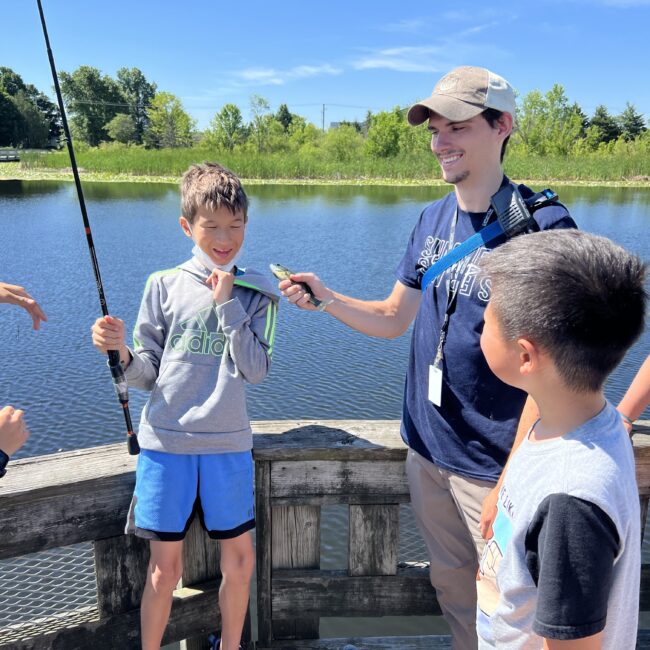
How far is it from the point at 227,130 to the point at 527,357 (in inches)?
1973

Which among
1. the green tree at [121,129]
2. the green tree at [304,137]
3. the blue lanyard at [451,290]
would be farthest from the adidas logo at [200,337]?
the green tree at [121,129]

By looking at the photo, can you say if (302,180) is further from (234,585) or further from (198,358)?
(234,585)

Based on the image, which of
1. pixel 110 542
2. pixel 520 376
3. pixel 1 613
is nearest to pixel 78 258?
pixel 1 613

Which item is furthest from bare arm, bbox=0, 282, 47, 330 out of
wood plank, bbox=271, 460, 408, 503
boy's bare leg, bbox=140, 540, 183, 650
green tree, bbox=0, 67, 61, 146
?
green tree, bbox=0, 67, 61, 146

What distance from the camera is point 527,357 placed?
1.05 meters

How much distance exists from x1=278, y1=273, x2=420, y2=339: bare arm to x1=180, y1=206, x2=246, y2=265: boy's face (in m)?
0.21

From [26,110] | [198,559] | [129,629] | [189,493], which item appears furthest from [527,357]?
[26,110]

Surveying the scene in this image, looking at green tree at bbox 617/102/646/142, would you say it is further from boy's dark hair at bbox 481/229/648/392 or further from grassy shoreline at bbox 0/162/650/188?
boy's dark hair at bbox 481/229/648/392

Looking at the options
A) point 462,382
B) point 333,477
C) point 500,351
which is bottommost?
point 333,477

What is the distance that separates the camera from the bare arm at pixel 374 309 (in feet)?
6.11

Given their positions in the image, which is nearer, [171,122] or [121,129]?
[171,122]

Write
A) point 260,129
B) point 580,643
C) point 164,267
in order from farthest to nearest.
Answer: point 260,129 → point 164,267 → point 580,643

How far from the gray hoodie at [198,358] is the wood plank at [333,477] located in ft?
0.66

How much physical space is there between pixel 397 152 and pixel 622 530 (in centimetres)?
4458
